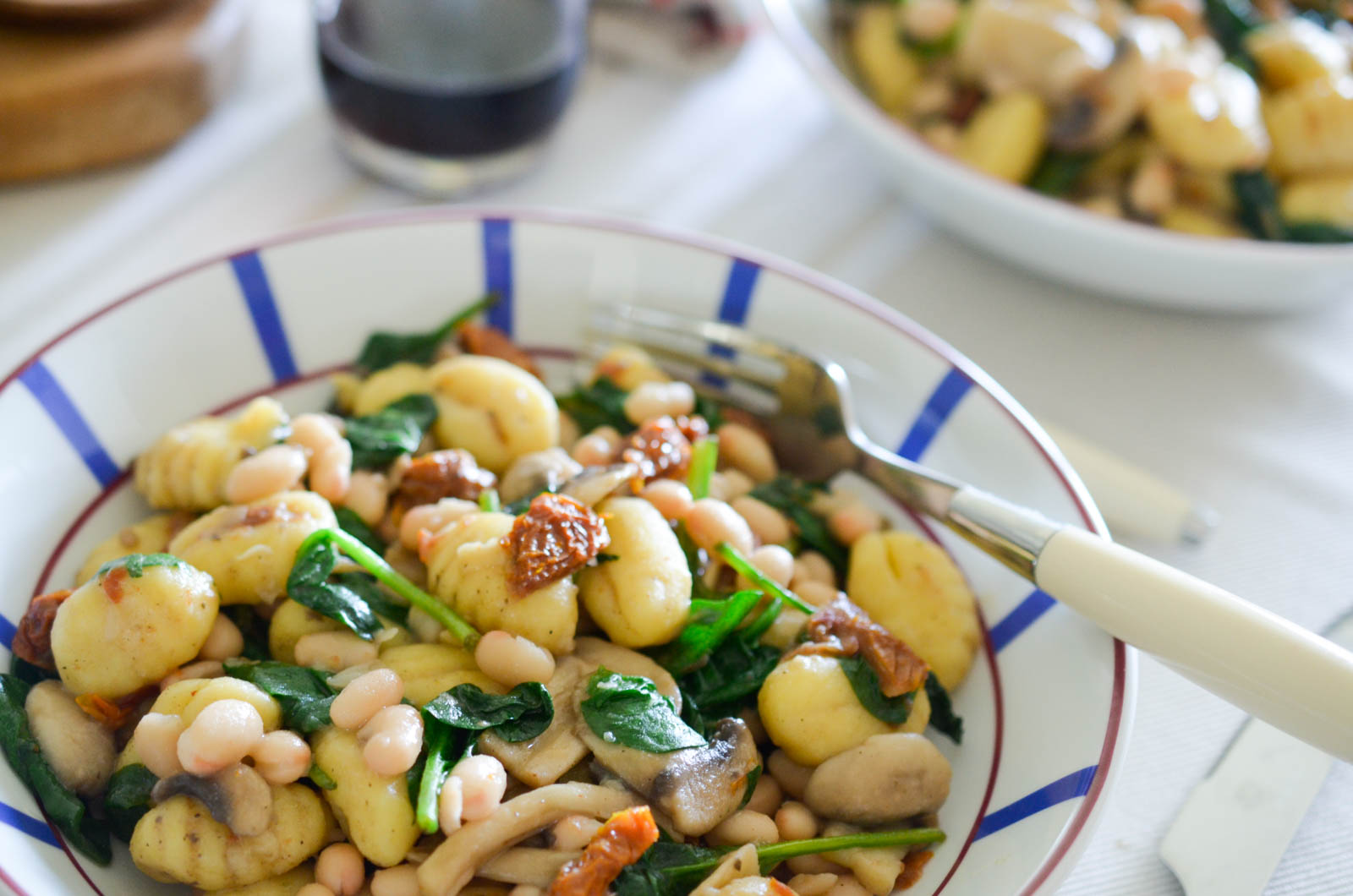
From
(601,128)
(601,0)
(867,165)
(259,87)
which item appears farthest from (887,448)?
(259,87)

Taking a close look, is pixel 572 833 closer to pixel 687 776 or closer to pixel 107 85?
pixel 687 776

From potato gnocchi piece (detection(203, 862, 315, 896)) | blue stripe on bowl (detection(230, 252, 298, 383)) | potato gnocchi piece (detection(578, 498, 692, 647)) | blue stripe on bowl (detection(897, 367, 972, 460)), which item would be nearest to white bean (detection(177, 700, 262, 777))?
potato gnocchi piece (detection(203, 862, 315, 896))

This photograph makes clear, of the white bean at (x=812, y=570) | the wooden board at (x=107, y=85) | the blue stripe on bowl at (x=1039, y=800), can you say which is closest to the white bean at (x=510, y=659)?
the white bean at (x=812, y=570)

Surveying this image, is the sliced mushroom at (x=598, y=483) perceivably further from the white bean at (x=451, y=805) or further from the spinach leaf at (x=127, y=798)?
the spinach leaf at (x=127, y=798)

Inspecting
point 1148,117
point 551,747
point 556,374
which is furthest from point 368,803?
point 1148,117

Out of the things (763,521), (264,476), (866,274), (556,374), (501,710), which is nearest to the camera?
(501,710)

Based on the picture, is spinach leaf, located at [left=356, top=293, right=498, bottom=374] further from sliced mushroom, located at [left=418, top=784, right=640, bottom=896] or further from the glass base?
sliced mushroom, located at [left=418, top=784, right=640, bottom=896]
